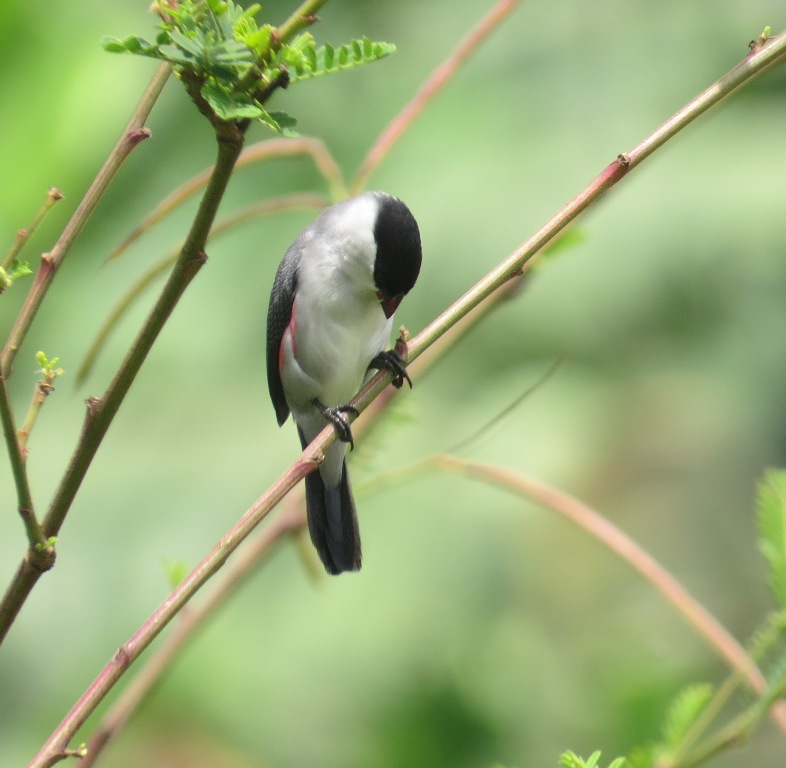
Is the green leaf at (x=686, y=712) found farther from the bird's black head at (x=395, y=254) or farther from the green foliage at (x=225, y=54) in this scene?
the bird's black head at (x=395, y=254)

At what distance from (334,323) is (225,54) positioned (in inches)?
56.9

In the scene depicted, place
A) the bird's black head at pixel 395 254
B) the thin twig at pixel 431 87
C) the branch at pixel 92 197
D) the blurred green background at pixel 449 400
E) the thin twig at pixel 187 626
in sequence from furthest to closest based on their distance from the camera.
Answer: the blurred green background at pixel 449 400 < the bird's black head at pixel 395 254 < the thin twig at pixel 431 87 < the thin twig at pixel 187 626 < the branch at pixel 92 197

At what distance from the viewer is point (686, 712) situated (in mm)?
1198

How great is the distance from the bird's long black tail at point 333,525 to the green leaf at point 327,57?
4.39 ft

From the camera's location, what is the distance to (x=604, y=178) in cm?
108

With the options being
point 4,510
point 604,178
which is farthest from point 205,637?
point 604,178

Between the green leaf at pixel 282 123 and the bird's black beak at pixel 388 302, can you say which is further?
the bird's black beak at pixel 388 302

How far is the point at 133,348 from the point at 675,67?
13.8 ft

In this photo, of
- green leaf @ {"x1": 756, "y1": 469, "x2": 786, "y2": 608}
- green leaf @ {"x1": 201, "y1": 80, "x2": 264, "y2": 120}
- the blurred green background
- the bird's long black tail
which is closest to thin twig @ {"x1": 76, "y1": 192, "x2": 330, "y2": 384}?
green leaf @ {"x1": 201, "y1": 80, "x2": 264, "y2": 120}

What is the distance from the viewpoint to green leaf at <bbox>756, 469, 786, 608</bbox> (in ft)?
4.06

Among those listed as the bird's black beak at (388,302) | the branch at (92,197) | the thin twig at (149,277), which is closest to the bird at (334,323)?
the bird's black beak at (388,302)

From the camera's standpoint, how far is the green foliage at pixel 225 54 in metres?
0.83

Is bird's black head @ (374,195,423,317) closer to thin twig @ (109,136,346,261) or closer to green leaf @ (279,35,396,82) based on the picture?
thin twig @ (109,136,346,261)

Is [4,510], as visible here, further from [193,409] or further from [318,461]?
[318,461]
